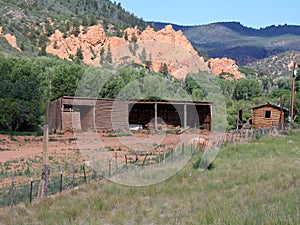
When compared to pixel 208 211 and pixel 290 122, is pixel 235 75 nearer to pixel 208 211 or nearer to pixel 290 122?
pixel 290 122

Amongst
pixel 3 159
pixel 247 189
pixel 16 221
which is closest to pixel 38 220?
pixel 16 221

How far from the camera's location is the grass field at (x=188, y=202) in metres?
7.02

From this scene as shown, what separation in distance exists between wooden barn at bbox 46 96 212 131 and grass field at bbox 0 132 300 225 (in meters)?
18.7

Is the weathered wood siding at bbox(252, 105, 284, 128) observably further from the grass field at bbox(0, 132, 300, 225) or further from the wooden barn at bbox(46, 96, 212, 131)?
the grass field at bbox(0, 132, 300, 225)

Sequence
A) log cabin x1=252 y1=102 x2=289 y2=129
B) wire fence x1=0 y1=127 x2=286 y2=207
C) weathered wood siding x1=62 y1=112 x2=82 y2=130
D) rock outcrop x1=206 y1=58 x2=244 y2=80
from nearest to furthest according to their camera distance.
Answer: wire fence x1=0 y1=127 x2=286 y2=207 < weathered wood siding x1=62 y1=112 x2=82 y2=130 < log cabin x1=252 y1=102 x2=289 y2=129 < rock outcrop x1=206 y1=58 x2=244 y2=80

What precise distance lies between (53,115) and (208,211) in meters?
26.6

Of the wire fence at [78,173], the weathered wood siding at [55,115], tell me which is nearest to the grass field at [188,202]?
the wire fence at [78,173]

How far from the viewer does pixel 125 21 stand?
14788 centimetres

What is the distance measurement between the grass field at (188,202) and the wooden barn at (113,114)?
18664 millimetres

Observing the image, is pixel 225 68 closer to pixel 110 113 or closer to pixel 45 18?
pixel 45 18

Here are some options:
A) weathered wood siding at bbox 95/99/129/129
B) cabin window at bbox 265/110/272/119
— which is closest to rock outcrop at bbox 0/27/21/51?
weathered wood siding at bbox 95/99/129/129

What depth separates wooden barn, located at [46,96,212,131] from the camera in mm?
30094

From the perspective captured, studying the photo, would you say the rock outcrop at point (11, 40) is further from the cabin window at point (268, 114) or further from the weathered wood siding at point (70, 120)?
the cabin window at point (268, 114)

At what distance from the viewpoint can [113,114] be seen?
1287 inches
